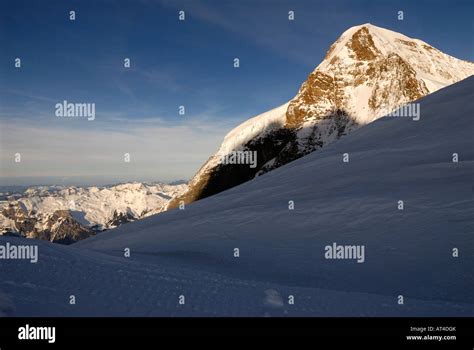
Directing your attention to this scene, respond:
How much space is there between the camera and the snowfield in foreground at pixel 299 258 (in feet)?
12.9

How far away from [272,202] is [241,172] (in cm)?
11139

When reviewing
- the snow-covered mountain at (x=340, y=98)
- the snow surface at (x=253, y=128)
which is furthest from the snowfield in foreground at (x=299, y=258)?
the snow surface at (x=253, y=128)

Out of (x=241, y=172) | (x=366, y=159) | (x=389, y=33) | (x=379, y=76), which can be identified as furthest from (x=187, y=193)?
(x=366, y=159)

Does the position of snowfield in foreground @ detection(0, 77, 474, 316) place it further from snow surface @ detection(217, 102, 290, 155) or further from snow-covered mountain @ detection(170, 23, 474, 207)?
snow surface @ detection(217, 102, 290, 155)

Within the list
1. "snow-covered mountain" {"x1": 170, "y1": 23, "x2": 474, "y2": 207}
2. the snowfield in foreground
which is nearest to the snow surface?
"snow-covered mountain" {"x1": 170, "y1": 23, "x2": 474, "y2": 207}

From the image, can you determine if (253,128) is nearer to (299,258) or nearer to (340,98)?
(340,98)

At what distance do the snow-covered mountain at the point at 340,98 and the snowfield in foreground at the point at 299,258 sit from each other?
340 feet

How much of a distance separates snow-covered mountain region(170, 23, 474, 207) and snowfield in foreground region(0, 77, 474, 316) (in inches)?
4080

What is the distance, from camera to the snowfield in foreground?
3.93 metres

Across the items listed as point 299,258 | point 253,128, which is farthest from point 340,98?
point 299,258

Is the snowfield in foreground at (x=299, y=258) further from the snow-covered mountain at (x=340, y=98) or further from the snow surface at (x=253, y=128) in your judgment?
the snow surface at (x=253, y=128)

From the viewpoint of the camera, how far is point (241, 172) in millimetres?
119688
